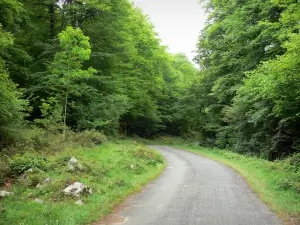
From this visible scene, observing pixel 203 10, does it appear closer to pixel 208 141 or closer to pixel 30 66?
pixel 208 141

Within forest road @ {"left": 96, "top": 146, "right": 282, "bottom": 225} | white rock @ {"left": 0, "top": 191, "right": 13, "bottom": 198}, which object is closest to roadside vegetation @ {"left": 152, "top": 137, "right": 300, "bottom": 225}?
forest road @ {"left": 96, "top": 146, "right": 282, "bottom": 225}

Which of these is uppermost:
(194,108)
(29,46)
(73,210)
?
(29,46)

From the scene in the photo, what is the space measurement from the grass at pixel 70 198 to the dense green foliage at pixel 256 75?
824 cm

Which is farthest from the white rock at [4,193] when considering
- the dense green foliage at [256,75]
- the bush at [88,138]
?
the dense green foliage at [256,75]

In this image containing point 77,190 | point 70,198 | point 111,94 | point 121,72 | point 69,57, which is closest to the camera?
point 70,198

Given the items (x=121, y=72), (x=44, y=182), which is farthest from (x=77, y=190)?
(x=121, y=72)

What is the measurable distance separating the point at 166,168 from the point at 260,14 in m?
13.6

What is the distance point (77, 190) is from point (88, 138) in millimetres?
11337

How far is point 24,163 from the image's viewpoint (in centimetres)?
1253

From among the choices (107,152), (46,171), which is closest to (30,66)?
(107,152)

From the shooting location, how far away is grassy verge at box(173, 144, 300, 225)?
9650mm

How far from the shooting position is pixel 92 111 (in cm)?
2420

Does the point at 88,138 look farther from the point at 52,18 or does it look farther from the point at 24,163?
the point at 52,18

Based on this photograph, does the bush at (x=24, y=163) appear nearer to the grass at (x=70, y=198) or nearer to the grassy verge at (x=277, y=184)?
the grass at (x=70, y=198)
